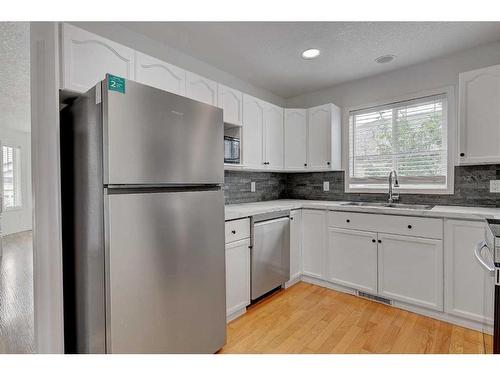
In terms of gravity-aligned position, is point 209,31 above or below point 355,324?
above

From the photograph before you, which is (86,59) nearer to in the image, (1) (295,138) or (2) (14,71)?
(1) (295,138)

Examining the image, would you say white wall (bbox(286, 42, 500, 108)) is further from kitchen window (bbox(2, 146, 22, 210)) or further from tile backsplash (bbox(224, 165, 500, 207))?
kitchen window (bbox(2, 146, 22, 210))

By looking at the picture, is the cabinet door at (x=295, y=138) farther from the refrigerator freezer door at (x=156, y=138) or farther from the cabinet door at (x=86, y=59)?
the cabinet door at (x=86, y=59)

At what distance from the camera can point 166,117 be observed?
1.31m

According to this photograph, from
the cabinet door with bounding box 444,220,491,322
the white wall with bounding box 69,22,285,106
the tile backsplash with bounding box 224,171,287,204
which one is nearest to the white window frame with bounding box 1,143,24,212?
the white wall with bounding box 69,22,285,106

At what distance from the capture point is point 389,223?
89.2 inches

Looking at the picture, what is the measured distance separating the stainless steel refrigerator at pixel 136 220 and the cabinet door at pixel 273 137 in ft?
4.67

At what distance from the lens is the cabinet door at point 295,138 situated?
315 centimetres

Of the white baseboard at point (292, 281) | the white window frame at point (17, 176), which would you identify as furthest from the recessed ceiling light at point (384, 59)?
the white window frame at point (17, 176)

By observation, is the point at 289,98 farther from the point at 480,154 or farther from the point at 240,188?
the point at 480,154

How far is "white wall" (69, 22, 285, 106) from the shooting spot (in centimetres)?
192

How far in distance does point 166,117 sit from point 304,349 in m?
1.67

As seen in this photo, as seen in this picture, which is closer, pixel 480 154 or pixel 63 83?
→ pixel 63 83
